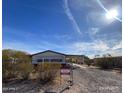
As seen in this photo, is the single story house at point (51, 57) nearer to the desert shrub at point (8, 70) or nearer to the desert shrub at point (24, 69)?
the desert shrub at point (24, 69)

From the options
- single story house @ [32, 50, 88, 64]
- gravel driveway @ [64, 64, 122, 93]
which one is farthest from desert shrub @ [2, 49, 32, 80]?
gravel driveway @ [64, 64, 122, 93]

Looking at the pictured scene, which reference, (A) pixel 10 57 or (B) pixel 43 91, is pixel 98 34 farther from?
(A) pixel 10 57

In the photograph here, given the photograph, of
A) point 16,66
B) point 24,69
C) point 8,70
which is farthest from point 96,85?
point 8,70

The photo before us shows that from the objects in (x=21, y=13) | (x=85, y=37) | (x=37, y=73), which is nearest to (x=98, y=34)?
(x=85, y=37)

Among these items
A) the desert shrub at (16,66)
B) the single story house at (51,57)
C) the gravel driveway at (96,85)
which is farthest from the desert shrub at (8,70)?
the gravel driveway at (96,85)

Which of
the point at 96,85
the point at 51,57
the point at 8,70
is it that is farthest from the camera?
the point at 51,57

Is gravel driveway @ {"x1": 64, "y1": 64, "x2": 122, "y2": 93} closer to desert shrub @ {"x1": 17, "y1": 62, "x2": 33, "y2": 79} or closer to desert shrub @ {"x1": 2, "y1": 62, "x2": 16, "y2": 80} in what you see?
desert shrub @ {"x1": 17, "y1": 62, "x2": 33, "y2": 79}

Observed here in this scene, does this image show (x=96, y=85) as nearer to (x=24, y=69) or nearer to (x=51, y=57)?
(x=24, y=69)

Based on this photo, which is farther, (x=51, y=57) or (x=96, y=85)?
(x=51, y=57)

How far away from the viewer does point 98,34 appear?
188cm

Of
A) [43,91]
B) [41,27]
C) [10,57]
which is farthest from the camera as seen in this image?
[10,57]

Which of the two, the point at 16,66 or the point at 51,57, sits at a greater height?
the point at 51,57

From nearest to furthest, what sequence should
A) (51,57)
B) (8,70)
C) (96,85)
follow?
(96,85) → (8,70) → (51,57)

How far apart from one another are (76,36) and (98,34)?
0.67ft
